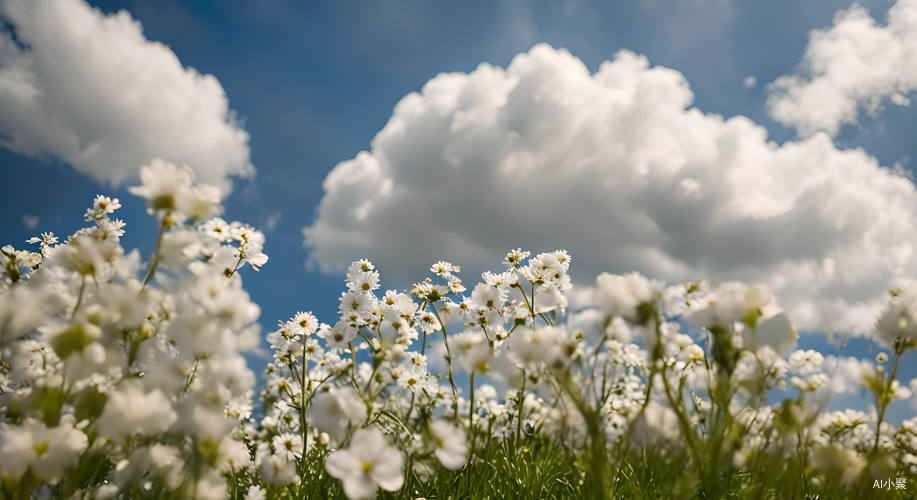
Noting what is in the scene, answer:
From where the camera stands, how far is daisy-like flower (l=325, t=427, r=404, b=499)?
133 centimetres

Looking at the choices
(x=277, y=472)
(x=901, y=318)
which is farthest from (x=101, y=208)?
(x=901, y=318)

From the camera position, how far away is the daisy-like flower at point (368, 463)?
1327 millimetres

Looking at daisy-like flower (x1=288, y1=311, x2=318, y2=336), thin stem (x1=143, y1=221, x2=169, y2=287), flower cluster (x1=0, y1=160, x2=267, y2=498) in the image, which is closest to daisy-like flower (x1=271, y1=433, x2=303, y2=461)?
daisy-like flower (x1=288, y1=311, x2=318, y2=336)

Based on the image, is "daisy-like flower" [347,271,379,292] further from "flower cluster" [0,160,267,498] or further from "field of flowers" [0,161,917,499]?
"flower cluster" [0,160,267,498]

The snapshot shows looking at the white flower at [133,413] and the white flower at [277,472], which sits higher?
the white flower at [133,413]

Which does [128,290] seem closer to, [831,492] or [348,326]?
[348,326]

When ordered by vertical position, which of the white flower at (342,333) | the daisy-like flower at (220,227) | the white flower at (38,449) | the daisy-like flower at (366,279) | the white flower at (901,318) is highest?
the daisy-like flower at (366,279)

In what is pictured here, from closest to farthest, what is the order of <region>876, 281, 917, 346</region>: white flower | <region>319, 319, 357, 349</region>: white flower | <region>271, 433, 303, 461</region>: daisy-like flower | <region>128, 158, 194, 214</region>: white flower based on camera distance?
<region>128, 158, 194, 214</region>: white flower < <region>876, 281, 917, 346</region>: white flower < <region>319, 319, 357, 349</region>: white flower < <region>271, 433, 303, 461</region>: daisy-like flower

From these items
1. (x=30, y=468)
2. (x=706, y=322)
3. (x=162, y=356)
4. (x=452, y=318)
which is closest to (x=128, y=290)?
(x=162, y=356)

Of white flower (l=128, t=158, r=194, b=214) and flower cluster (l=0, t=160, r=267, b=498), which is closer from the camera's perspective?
flower cluster (l=0, t=160, r=267, b=498)

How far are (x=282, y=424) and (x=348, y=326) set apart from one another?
6.46 ft

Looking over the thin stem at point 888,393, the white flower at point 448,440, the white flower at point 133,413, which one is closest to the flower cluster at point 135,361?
the white flower at point 133,413

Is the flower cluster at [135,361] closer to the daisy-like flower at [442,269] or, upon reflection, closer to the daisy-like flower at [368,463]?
the daisy-like flower at [368,463]

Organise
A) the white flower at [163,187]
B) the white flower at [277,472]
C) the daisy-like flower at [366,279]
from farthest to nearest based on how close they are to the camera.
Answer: the daisy-like flower at [366,279]
the white flower at [277,472]
the white flower at [163,187]
